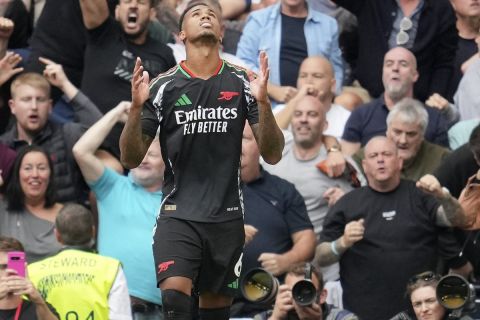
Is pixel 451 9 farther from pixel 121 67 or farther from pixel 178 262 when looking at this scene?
pixel 178 262

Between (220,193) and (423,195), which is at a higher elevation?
(220,193)

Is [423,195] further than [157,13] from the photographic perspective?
No

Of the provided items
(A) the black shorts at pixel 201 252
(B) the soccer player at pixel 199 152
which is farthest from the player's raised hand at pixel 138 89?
(A) the black shorts at pixel 201 252

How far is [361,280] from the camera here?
39.3 feet

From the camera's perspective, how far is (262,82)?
8734 mm

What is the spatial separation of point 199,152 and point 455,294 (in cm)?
290

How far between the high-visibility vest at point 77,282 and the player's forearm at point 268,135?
2773 millimetres

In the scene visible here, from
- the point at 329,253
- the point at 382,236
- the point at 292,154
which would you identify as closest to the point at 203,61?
the point at 329,253

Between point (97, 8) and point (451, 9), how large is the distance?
12.5ft

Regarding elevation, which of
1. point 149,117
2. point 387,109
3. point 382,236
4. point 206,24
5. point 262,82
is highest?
point 206,24

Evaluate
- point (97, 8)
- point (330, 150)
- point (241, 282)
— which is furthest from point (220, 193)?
point (97, 8)

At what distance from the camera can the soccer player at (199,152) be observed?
884 centimetres

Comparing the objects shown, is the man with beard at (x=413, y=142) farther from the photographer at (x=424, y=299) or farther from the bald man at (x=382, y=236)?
the photographer at (x=424, y=299)

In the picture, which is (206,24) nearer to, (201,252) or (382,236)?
(201,252)
